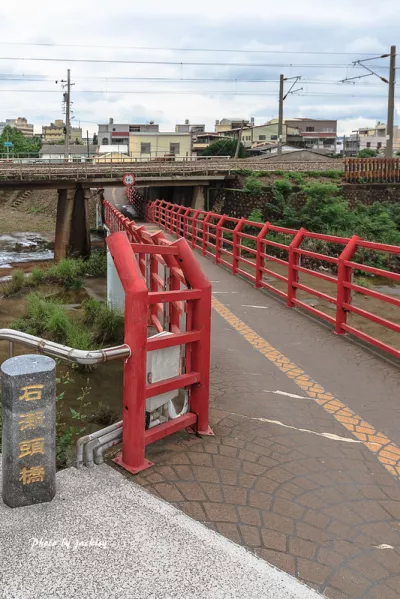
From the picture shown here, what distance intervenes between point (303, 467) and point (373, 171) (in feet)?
106

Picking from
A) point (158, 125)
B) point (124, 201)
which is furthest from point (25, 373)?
point (158, 125)

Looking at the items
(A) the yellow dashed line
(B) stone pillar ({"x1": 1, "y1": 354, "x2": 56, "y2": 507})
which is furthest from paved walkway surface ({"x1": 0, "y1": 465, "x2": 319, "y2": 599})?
(A) the yellow dashed line

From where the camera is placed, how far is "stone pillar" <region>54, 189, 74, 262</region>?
32.5m

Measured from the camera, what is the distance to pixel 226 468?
411 centimetres

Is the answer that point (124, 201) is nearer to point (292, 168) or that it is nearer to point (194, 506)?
point (292, 168)

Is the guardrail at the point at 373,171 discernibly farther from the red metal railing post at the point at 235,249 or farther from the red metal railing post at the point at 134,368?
the red metal railing post at the point at 134,368

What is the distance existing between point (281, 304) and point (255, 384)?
439 centimetres

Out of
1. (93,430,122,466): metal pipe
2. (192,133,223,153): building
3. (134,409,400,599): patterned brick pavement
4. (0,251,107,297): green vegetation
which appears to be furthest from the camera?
(192,133,223,153): building

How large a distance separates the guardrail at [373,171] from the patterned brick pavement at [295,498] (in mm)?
→ 31080

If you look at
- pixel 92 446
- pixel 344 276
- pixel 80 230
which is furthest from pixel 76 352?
pixel 80 230

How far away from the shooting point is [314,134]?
105562 millimetres

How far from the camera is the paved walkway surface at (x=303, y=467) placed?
126 inches

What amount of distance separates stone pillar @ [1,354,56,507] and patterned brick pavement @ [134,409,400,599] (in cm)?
72

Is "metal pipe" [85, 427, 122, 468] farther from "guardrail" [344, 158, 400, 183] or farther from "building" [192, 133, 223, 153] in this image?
"building" [192, 133, 223, 153]
